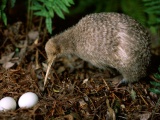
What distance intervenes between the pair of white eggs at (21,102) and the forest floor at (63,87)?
0.06 meters

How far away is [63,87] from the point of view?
3.88 metres

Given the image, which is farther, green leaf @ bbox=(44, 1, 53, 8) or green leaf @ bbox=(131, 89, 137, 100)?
green leaf @ bbox=(44, 1, 53, 8)

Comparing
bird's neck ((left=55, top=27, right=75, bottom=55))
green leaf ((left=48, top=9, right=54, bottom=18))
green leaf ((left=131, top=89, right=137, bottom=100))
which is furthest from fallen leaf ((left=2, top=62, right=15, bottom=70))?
green leaf ((left=131, top=89, right=137, bottom=100))

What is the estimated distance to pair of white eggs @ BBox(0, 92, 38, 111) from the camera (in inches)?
132

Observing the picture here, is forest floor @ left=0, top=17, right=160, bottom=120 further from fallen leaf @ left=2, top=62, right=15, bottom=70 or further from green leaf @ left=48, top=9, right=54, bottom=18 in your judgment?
green leaf @ left=48, top=9, right=54, bottom=18

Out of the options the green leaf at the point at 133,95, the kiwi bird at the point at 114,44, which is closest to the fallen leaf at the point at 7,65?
the kiwi bird at the point at 114,44

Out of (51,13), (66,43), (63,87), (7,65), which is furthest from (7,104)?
(51,13)

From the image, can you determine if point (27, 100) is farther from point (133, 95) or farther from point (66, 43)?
point (133, 95)

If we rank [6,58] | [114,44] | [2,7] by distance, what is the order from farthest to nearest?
1. [6,58]
2. [2,7]
3. [114,44]

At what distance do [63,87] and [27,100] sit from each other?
24.0 inches

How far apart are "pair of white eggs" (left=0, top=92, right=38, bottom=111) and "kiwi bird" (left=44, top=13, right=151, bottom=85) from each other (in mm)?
569

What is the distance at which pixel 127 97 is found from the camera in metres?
3.83

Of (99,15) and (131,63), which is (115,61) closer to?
(131,63)

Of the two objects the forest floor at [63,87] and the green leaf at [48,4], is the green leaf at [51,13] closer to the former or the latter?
the green leaf at [48,4]
